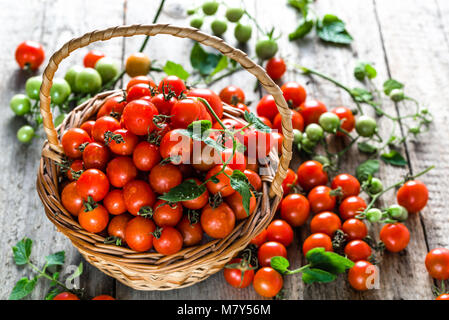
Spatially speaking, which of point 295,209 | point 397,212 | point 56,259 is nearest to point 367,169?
point 397,212

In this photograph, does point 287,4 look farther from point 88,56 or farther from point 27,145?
point 27,145

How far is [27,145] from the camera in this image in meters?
1.52

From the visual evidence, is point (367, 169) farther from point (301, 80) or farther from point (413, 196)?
point (301, 80)

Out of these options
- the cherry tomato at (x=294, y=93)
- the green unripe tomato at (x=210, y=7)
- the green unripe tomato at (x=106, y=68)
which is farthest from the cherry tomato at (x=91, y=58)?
the cherry tomato at (x=294, y=93)

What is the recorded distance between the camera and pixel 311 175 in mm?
1423

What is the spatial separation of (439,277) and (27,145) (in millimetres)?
1337

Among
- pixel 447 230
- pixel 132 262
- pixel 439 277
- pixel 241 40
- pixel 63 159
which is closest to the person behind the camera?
pixel 132 262

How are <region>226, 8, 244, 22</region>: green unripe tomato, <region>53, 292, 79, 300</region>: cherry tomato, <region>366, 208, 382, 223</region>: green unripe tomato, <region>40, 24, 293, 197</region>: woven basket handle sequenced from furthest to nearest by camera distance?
<region>226, 8, 244, 22</region>: green unripe tomato, <region>366, 208, 382, 223</region>: green unripe tomato, <region>53, 292, 79, 300</region>: cherry tomato, <region>40, 24, 293, 197</region>: woven basket handle

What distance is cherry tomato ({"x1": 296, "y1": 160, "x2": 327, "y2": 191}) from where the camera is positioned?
4.67ft

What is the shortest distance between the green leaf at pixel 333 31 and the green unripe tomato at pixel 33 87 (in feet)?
3.60

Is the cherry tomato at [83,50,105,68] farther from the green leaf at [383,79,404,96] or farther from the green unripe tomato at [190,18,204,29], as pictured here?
the green leaf at [383,79,404,96]

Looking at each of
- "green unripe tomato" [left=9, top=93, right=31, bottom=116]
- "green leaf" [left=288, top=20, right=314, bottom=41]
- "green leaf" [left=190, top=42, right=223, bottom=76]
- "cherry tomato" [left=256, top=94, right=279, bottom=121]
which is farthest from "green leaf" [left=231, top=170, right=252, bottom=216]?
"green leaf" [left=288, top=20, right=314, bottom=41]

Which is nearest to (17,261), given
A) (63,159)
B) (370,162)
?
(63,159)

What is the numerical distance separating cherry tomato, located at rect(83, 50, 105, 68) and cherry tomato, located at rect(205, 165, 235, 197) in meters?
0.84
